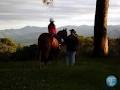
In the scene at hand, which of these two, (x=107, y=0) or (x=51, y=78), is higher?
(x=107, y=0)

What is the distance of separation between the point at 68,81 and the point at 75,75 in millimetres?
2007

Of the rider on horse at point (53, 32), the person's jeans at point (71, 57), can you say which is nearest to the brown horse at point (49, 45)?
the rider on horse at point (53, 32)

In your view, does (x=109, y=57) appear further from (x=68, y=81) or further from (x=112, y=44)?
(x=68, y=81)

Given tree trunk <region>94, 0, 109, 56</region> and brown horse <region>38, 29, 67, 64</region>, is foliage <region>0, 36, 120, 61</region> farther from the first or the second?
brown horse <region>38, 29, 67, 64</region>

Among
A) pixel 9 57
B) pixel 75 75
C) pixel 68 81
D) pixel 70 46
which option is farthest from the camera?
→ pixel 9 57

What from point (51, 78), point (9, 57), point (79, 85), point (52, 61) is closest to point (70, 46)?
point (52, 61)

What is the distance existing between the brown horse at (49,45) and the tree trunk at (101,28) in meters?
5.56

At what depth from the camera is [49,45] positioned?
30.4 m

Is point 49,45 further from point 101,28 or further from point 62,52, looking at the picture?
point 62,52

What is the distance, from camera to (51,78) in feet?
76.3

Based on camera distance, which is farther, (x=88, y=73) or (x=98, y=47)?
(x=98, y=47)

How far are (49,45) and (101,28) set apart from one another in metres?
7.01

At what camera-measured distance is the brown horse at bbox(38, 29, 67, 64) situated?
29.9m

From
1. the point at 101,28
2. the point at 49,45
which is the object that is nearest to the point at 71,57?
the point at 49,45
